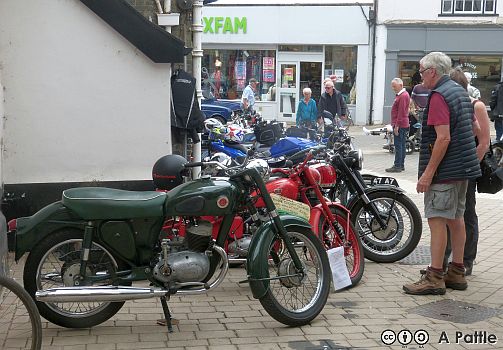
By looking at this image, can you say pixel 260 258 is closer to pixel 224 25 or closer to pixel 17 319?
pixel 17 319

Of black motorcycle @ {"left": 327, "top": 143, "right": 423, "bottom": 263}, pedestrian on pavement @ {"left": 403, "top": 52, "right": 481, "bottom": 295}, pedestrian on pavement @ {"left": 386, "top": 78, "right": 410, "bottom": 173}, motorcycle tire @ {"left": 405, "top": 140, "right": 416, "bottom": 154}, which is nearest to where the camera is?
pedestrian on pavement @ {"left": 403, "top": 52, "right": 481, "bottom": 295}

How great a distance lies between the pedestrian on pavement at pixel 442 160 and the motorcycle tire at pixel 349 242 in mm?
459

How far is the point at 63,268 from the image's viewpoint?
4.76 m

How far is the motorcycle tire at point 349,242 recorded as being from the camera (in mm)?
6145

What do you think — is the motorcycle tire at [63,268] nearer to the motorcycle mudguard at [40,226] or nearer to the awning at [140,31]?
the motorcycle mudguard at [40,226]

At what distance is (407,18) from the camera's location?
2438 cm

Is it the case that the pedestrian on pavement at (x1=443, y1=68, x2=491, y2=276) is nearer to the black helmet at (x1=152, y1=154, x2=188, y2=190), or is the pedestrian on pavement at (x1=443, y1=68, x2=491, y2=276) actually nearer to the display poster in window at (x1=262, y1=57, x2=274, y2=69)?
the black helmet at (x1=152, y1=154, x2=188, y2=190)

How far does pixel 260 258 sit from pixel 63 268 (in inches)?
51.9

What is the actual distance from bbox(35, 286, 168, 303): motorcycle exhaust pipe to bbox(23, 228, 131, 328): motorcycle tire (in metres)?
0.15

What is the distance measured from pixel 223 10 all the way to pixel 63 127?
19380 millimetres

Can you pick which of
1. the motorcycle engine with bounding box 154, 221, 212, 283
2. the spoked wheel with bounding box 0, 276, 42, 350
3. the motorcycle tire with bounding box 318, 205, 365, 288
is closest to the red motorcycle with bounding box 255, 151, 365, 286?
the motorcycle tire with bounding box 318, 205, 365, 288

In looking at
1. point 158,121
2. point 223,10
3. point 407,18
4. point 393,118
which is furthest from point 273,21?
point 158,121

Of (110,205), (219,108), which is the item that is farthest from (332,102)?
(110,205)

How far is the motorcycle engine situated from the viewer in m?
4.79
